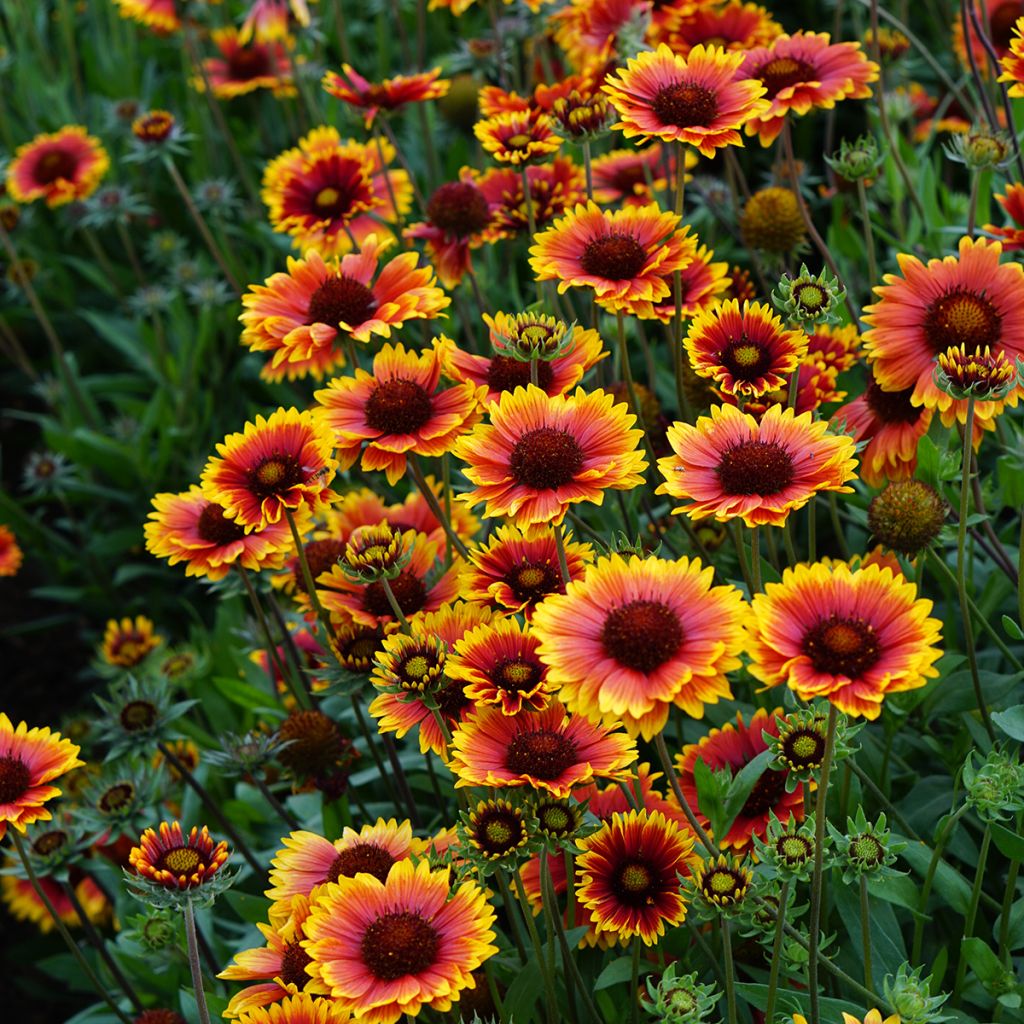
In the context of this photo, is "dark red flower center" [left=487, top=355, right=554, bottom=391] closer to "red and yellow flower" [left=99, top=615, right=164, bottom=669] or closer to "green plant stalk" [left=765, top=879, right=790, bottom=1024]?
"green plant stalk" [left=765, top=879, right=790, bottom=1024]

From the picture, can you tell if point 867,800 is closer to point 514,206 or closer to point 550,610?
point 550,610

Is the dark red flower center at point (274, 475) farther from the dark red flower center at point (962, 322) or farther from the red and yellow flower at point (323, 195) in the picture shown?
the dark red flower center at point (962, 322)

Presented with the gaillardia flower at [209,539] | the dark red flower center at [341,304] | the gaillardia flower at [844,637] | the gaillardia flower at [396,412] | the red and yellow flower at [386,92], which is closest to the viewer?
the gaillardia flower at [844,637]

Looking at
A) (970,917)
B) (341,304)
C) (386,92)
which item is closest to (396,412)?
(341,304)

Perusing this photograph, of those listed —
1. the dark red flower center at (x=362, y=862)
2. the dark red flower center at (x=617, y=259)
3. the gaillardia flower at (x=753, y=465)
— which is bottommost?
the dark red flower center at (x=362, y=862)

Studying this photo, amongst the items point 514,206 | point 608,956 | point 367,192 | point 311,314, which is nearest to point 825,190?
point 514,206

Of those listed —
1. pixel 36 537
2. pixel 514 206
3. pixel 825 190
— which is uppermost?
pixel 514 206

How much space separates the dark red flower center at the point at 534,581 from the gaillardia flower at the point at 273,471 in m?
0.27

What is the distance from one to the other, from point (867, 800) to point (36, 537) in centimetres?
258

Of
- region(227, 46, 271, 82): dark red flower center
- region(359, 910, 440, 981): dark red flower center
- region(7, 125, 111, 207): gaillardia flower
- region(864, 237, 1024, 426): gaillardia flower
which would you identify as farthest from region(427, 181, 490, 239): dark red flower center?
region(227, 46, 271, 82): dark red flower center

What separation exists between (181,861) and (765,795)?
719 mm

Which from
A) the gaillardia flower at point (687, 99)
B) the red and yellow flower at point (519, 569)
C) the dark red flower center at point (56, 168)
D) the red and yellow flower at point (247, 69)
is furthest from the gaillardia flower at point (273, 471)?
the red and yellow flower at point (247, 69)

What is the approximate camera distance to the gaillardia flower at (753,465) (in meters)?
1.32

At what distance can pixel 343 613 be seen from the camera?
181 centimetres
